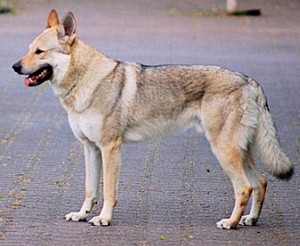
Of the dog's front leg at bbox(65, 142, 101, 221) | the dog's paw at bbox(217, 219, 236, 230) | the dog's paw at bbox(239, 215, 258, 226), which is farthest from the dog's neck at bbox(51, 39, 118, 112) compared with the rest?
the dog's paw at bbox(239, 215, 258, 226)

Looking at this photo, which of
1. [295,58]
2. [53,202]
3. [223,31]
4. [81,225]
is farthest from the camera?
[223,31]

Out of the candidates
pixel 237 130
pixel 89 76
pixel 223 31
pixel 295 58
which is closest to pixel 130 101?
pixel 89 76

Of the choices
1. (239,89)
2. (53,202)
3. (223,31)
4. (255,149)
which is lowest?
(223,31)

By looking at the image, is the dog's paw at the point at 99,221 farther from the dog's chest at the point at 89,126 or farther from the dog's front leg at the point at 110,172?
the dog's chest at the point at 89,126

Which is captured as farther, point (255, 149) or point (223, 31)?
point (223, 31)

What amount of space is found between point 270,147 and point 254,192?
1.34 feet

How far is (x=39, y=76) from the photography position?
8.38 m

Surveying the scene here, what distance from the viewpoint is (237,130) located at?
8375 millimetres

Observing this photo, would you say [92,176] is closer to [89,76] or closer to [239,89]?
[89,76]

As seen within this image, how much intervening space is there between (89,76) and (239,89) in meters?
1.26

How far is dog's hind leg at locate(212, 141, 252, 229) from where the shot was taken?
8.34 meters

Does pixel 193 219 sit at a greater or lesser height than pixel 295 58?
greater

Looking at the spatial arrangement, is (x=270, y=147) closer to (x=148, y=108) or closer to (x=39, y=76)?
(x=148, y=108)

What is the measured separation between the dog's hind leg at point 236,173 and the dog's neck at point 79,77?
113 centimetres
